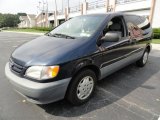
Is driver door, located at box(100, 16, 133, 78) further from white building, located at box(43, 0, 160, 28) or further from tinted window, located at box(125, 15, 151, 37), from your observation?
white building, located at box(43, 0, 160, 28)

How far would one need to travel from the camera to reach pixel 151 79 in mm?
4887

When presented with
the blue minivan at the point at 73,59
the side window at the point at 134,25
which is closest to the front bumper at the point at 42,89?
the blue minivan at the point at 73,59

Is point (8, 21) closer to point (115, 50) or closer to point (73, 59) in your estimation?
point (115, 50)

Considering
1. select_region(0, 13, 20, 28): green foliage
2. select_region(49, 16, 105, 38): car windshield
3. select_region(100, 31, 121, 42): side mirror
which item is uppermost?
select_region(49, 16, 105, 38): car windshield

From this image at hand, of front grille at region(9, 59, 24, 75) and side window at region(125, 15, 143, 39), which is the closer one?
front grille at region(9, 59, 24, 75)

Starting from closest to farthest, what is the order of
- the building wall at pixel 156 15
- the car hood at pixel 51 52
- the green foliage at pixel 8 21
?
the car hood at pixel 51 52 < the building wall at pixel 156 15 < the green foliage at pixel 8 21

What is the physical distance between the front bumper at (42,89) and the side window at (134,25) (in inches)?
99.0

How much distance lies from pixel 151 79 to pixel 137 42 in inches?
42.2

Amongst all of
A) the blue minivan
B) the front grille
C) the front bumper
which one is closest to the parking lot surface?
the blue minivan

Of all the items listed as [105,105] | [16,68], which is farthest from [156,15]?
[16,68]

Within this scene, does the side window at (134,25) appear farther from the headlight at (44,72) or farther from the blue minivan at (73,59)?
the headlight at (44,72)

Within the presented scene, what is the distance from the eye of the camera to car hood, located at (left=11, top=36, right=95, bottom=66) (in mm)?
2992

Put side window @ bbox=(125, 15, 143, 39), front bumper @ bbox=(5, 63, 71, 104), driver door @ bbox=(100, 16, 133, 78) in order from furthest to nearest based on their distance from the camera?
side window @ bbox=(125, 15, 143, 39) → driver door @ bbox=(100, 16, 133, 78) → front bumper @ bbox=(5, 63, 71, 104)

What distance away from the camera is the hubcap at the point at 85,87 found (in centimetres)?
341
